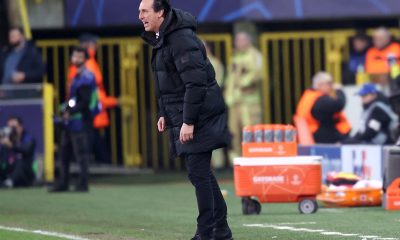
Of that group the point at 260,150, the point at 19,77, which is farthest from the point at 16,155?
the point at 260,150

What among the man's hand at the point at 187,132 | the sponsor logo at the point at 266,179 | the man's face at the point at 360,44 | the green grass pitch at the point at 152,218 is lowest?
the green grass pitch at the point at 152,218

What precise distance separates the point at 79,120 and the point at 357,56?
5959 mm

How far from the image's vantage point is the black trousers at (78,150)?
2008 cm

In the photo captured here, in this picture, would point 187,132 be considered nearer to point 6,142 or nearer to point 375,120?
point 375,120

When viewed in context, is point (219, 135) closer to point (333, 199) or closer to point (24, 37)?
point (333, 199)

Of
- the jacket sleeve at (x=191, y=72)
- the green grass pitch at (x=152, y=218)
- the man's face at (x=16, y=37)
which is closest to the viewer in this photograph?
the jacket sleeve at (x=191, y=72)

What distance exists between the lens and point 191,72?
10930mm

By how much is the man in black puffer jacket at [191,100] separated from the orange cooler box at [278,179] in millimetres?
3840

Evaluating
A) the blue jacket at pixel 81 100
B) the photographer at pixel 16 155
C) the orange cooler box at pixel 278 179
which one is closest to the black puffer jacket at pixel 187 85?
the orange cooler box at pixel 278 179

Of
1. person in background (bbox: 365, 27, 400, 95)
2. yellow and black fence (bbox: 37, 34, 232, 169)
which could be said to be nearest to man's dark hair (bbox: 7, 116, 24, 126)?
yellow and black fence (bbox: 37, 34, 232, 169)

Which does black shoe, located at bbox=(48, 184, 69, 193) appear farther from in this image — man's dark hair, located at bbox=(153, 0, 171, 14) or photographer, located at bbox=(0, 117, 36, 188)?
man's dark hair, located at bbox=(153, 0, 171, 14)

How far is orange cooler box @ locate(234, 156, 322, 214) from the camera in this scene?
1512cm

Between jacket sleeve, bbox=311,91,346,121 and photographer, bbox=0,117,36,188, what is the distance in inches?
171

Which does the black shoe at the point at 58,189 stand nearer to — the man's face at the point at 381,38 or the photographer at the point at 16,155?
the photographer at the point at 16,155
